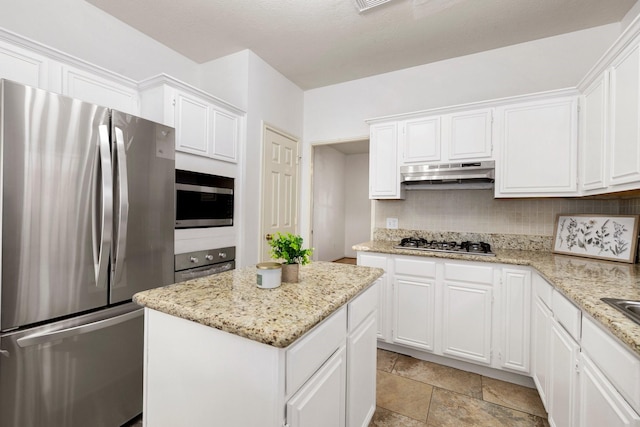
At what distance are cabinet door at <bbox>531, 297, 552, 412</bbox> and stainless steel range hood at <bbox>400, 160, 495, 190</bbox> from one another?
1082 millimetres

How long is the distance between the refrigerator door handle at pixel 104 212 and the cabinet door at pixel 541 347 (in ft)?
8.44

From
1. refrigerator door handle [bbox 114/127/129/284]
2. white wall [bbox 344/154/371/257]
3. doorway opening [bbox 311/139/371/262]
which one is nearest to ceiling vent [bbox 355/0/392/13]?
refrigerator door handle [bbox 114/127/129/284]

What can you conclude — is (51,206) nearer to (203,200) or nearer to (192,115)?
(203,200)

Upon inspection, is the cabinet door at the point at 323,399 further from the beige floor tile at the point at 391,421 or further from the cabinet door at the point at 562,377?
the cabinet door at the point at 562,377

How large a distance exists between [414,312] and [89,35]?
3.56 metres

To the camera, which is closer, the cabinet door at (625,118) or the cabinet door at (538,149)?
the cabinet door at (625,118)

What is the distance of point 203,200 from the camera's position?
2457 mm

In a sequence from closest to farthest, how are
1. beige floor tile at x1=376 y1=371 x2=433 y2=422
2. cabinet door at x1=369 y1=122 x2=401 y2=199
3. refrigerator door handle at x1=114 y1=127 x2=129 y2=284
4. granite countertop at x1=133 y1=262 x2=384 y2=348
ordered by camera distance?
1. granite countertop at x1=133 y1=262 x2=384 y2=348
2. refrigerator door handle at x1=114 y1=127 x2=129 y2=284
3. beige floor tile at x1=376 y1=371 x2=433 y2=422
4. cabinet door at x1=369 y1=122 x2=401 y2=199

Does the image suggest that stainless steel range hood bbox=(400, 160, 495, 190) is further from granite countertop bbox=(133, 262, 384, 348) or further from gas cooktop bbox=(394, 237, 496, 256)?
granite countertop bbox=(133, 262, 384, 348)

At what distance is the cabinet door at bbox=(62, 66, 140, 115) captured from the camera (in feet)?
6.29

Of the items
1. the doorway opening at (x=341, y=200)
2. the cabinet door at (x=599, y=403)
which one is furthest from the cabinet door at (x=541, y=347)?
the doorway opening at (x=341, y=200)

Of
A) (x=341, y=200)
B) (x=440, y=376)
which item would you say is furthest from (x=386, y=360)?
(x=341, y=200)

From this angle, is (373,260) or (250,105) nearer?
(373,260)

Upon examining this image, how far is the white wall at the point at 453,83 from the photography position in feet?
8.24
